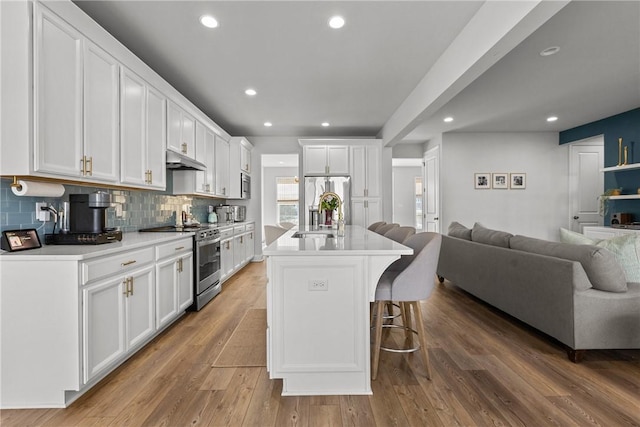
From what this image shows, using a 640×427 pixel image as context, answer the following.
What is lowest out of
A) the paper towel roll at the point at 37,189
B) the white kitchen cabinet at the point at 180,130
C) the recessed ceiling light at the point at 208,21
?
the paper towel roll at the point at 37,189

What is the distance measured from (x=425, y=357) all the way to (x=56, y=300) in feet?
7.23

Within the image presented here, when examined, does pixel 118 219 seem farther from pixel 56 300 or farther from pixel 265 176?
pixel 265 176

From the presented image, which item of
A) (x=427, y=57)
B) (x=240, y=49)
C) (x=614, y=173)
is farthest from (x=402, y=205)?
(x=240, y=49)

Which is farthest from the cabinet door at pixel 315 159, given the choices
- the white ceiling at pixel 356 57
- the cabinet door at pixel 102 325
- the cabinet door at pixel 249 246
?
the cabinet door at pixel 102 325

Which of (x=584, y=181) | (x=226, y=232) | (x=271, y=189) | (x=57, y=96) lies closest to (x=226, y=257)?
(x=226, y=232)

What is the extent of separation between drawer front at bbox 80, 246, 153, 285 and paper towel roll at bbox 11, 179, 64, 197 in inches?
23.1

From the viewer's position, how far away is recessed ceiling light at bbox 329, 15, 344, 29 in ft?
8.48

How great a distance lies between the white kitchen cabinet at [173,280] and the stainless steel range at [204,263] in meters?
0.08

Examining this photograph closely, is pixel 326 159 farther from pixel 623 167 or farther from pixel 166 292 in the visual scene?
pixel 623 167

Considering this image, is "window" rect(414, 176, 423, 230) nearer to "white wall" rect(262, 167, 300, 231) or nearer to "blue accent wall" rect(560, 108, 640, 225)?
"white wall" rect(262, 167, 300, 231)

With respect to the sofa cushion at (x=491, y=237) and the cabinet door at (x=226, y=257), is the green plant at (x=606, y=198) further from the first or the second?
the cabinet door at (x=226, y=257)

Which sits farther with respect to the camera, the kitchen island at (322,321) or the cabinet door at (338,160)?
the cabinet door at (338,160)

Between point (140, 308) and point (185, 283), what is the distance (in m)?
0.87

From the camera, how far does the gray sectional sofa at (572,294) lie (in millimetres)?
2348
